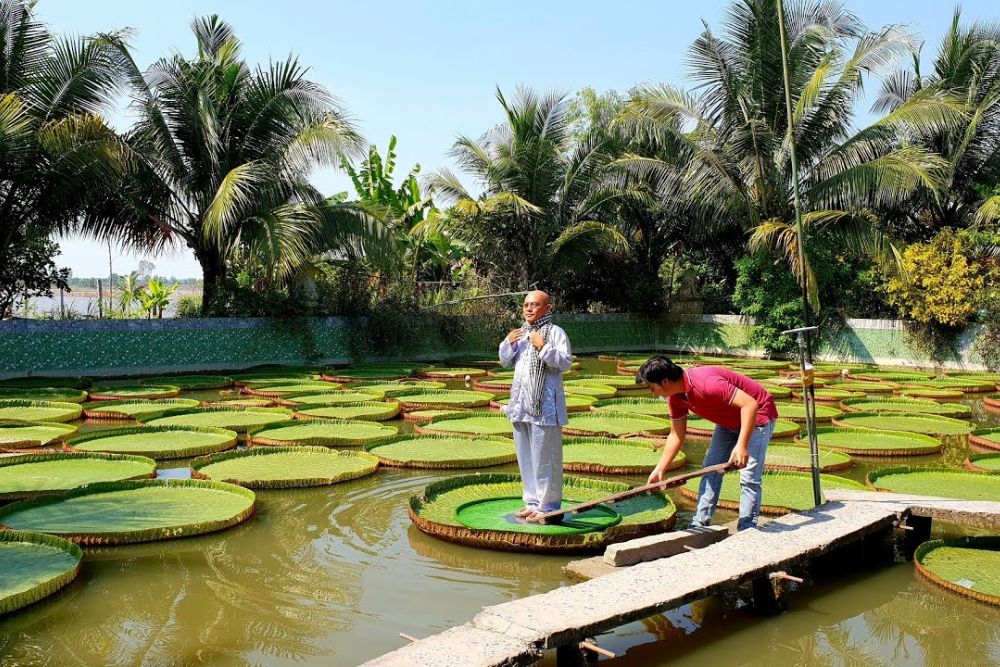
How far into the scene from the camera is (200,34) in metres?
16.1

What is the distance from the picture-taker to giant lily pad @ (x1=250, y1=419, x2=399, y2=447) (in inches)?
315

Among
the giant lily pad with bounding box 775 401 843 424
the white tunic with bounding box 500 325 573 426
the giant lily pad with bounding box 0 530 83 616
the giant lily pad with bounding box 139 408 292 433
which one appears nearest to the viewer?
the giant lily pad with bounding box 0 530 83 616

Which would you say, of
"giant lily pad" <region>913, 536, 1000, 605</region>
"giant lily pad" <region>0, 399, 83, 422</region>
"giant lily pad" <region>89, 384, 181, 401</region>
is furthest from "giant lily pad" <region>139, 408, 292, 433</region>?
"giant lily pad" <region>913, 536, 1000, 605</region>

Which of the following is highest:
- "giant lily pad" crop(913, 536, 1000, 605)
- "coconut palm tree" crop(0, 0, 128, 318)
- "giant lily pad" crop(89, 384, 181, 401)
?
"coconut palm tree" crop(0, 0, 128, 318)

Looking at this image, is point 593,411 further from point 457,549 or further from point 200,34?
point 200,34

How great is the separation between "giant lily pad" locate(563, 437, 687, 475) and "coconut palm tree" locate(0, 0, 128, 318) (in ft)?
28.9

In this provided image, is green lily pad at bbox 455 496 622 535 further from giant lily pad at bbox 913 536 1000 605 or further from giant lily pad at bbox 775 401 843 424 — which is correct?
giant lily pad at bbox 775 401 843 424

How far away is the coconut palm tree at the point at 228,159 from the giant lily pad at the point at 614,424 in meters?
6.68

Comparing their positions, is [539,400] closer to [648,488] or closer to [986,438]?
[648,488]

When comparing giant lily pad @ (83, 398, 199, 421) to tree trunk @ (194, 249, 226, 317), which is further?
tree trunk @ (194, 249, 226, 317)

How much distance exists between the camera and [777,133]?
1834 cm

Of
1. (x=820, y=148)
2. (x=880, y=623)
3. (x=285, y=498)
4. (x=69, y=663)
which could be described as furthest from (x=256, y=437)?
(x=820, y=148)

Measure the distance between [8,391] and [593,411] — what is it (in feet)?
26.1

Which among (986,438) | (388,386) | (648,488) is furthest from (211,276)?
(648,488)
